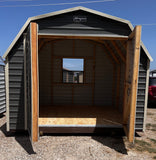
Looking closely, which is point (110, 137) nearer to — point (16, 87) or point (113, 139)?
point (113, 139)

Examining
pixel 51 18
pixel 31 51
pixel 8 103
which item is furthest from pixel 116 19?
pixel 8 103

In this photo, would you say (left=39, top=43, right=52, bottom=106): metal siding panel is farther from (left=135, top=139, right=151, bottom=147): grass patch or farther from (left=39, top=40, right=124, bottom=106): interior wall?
(left=135, top=139, right=151, bottom=147): grass patch

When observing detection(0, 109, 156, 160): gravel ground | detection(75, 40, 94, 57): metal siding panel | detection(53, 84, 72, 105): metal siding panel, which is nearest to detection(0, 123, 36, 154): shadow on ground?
detection(0, 109, 156, 160): gravel ground

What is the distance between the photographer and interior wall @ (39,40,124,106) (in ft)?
23.7

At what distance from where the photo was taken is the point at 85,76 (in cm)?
747

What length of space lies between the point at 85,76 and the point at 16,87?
395 centimetres

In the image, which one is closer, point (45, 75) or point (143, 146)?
point (143, 146)

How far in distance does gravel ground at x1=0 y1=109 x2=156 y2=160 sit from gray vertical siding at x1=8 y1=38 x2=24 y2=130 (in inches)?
22.7

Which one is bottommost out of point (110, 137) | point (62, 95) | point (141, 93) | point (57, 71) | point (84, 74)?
point (110, 137)

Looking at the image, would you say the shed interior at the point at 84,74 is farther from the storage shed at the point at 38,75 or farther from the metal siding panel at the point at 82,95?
the storage shed at the point at 38,75

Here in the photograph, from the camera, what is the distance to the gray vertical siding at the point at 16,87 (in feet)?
14.1

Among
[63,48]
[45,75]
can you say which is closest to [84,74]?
[63,48]

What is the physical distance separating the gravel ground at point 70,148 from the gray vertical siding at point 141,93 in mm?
592

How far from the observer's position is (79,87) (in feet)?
24.7
